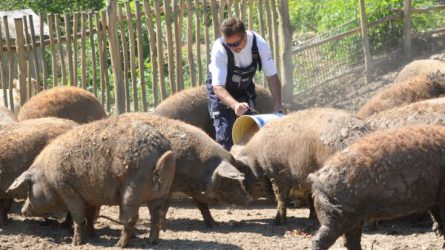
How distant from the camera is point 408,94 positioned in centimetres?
1025

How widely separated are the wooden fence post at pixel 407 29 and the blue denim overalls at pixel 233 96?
6.34 metres

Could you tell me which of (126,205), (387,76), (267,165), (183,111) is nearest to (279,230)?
(267,165)

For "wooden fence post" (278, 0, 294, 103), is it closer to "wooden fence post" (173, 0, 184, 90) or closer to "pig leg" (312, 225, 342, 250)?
"wooden fence post" (173, 0, 184, 90)

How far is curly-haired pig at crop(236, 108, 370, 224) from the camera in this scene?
8.09 m

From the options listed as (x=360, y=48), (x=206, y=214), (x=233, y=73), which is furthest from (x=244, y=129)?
(x=360, y=48)

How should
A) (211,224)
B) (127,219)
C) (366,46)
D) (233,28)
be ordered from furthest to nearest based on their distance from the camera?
(366,46) < (233,28) < (211,224) < (127,219)

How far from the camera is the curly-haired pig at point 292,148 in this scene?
26.6 feet

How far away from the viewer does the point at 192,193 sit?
876 cm

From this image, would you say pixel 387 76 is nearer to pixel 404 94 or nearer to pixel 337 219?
pixel 404 94

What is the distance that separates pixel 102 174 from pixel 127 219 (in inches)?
18.6

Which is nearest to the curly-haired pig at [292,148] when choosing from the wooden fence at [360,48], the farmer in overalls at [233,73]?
the farmer in overalls at [233,73]

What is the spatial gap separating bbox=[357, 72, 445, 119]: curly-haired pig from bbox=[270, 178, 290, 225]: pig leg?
166 cm

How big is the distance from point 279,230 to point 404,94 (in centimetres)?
261

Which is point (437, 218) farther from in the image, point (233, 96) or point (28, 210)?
point (28, 210)
